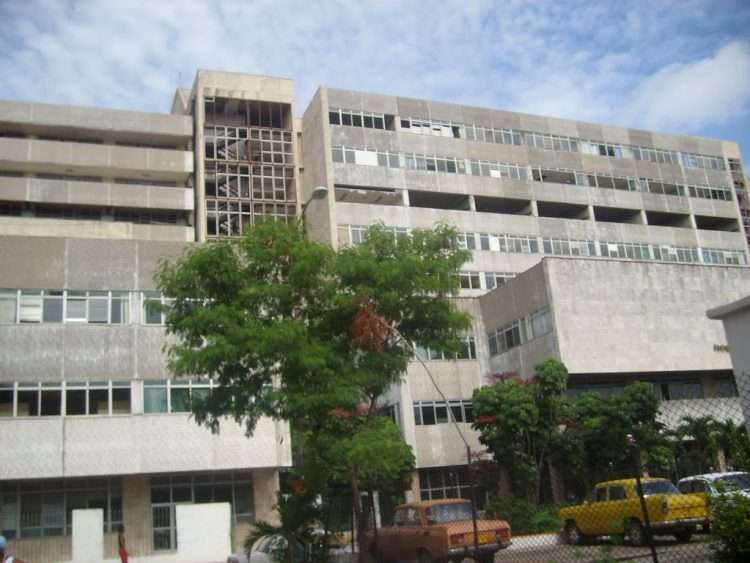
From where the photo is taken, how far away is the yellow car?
58.6ft

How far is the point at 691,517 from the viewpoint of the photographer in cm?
1781

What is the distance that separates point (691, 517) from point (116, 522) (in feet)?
75.3

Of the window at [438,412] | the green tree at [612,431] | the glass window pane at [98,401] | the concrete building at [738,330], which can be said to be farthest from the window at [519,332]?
the concrete building at [738,330]

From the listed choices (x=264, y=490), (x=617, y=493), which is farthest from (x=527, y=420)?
(x=264, y=490)

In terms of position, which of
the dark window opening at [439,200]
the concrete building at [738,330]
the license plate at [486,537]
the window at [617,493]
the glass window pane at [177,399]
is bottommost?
the license plate at [486,537]

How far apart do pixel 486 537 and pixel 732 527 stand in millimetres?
8828

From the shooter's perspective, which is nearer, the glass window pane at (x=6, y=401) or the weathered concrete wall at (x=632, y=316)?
the glass window pane at (x=6, y=401)

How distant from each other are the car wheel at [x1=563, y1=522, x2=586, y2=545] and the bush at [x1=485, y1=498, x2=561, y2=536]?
19.3 ft

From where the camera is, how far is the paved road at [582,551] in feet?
50.5

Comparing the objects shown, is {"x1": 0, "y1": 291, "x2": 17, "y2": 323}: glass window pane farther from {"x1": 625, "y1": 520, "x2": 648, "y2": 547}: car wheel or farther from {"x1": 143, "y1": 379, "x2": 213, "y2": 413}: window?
{"x1": 625, "y1": 520, "x2": 648, "y2": 547}: car wheel

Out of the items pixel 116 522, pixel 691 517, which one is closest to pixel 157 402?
pixel 116 522

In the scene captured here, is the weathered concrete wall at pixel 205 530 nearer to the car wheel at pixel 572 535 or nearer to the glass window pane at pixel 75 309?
the glass window pane at pixel 75 309

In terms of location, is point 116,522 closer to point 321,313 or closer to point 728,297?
point 321,313

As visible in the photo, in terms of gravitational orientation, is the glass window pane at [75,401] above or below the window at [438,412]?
above
